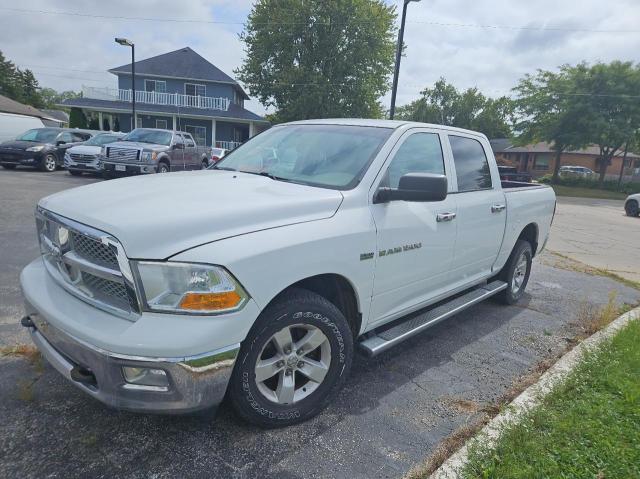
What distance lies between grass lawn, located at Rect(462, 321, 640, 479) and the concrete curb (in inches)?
2.1

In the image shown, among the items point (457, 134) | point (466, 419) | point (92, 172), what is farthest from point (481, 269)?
point (92, 172)

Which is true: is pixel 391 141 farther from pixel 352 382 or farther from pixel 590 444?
pixel 590 444

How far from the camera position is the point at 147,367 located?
75.5 inches

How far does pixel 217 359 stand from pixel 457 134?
10.3 ft

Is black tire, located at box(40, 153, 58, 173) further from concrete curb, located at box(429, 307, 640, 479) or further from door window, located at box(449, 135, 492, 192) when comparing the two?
concrete curb, located at box(429, 307, 640, 479)

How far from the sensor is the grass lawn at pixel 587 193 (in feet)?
104

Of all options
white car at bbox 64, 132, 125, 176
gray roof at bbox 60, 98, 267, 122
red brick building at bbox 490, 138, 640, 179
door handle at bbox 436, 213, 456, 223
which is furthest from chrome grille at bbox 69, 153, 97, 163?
red brick building at bbox 490, 138, 640, 179

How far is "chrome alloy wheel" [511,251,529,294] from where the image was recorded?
5.10 metres

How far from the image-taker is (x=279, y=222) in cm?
235

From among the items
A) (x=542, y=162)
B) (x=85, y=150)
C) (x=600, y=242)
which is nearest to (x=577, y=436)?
(x=600, y=242)

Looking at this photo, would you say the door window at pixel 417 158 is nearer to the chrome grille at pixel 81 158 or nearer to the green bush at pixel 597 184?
the chrome grille at pixel 81 158

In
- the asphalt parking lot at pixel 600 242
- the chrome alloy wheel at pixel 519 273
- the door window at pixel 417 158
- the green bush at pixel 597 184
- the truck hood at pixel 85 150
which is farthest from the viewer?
the green bush at pixel 597 184

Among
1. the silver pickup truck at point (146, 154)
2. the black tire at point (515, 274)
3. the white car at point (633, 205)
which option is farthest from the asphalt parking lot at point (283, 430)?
the white car at point (633, 205)

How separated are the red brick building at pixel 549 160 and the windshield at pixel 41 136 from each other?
1835 inches
